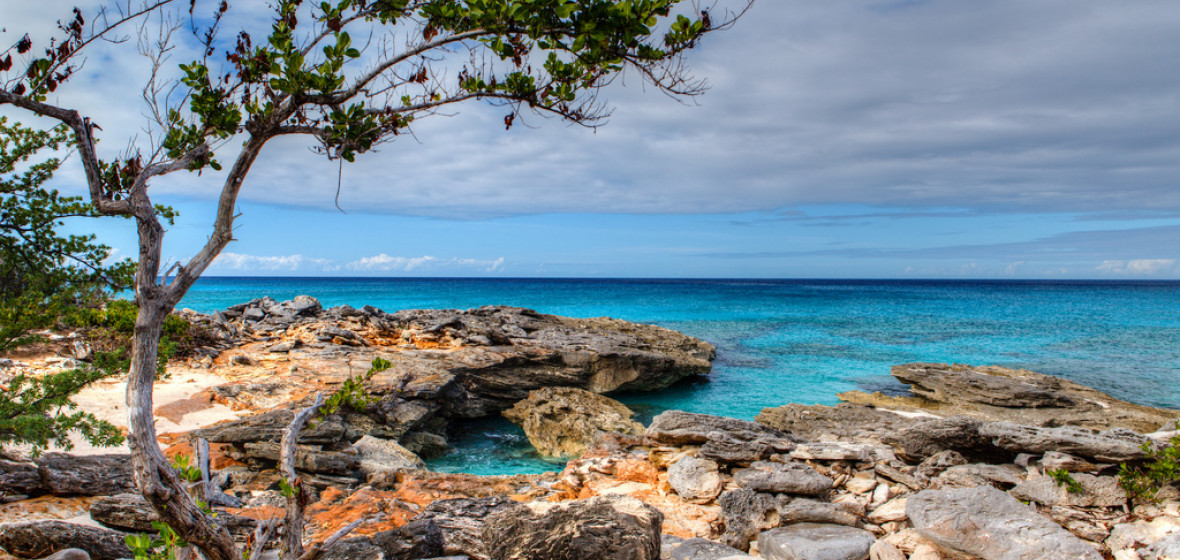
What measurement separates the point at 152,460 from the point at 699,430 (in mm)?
7726

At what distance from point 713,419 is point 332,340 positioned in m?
13.2

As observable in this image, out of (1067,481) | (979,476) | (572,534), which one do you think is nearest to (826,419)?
(979,476)

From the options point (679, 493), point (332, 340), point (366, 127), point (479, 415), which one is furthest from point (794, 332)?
point (366, 127)

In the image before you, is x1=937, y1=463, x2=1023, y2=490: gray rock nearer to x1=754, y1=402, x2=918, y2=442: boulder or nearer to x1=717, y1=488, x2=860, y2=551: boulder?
x1=717, y1=488, x2=860, y2=551: boulder

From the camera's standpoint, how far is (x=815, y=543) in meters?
6.20

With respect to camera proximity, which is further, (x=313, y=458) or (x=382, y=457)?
(x=382, y=457)

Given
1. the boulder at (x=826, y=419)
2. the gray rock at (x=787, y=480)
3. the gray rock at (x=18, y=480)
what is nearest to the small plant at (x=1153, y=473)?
the gray rock at (x=787, y=480)

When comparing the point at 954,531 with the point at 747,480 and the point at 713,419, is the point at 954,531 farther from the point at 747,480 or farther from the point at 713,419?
the point at 713,419

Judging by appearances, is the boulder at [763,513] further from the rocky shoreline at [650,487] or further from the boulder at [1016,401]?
the boulder at [1016,401]

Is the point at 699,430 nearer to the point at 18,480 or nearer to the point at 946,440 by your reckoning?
the point at 946,440

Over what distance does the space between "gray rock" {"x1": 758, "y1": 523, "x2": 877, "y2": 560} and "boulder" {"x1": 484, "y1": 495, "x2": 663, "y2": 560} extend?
140cm

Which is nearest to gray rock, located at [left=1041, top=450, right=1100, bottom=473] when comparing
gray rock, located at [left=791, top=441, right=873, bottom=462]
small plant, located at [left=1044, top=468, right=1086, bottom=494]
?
small plant, located at [left=1044, top=468, right=1086, bottom=494]

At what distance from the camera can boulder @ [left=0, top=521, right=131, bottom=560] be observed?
5.14 meters

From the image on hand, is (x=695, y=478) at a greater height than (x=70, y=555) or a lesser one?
lesser
